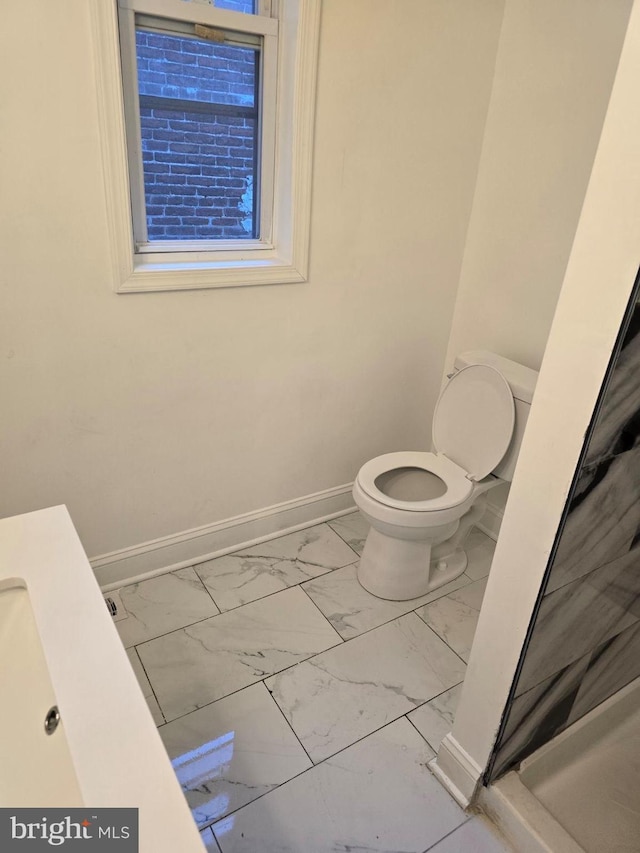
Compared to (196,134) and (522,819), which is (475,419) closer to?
(522,819)

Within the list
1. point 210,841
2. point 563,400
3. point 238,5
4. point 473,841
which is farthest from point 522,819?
point 238,5

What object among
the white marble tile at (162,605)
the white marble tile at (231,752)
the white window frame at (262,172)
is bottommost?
the white marble tile at (231,752)

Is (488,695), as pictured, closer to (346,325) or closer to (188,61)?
(346,325)

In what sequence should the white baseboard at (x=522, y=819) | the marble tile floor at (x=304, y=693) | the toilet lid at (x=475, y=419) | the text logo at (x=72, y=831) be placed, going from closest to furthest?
the text logo at (x=72, y=831), the white baseboard at (x=522, y=819), the marble tile floor at (x=304, y=693), the toilet lid at (x=475, y=419)

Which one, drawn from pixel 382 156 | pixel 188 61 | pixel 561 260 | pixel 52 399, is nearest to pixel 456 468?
pixel 561 260

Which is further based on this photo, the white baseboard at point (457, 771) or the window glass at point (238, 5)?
the window glass at point (238, 5)

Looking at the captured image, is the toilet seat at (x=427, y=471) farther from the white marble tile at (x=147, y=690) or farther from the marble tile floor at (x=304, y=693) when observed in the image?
the white marble tile at (x=147, y=690)

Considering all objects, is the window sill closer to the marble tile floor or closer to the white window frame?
the white window frame

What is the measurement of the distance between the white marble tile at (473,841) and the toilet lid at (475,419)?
1064mm

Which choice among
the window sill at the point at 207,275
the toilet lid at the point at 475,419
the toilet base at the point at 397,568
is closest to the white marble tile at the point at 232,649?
the toilet base at the point at 397,568

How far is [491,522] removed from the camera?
8.29ft

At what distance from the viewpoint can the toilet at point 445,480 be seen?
199 centimetres

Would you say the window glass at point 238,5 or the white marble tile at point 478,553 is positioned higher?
the window glass at point 238,5

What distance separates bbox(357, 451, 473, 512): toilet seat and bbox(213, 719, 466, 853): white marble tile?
0.72 meters
